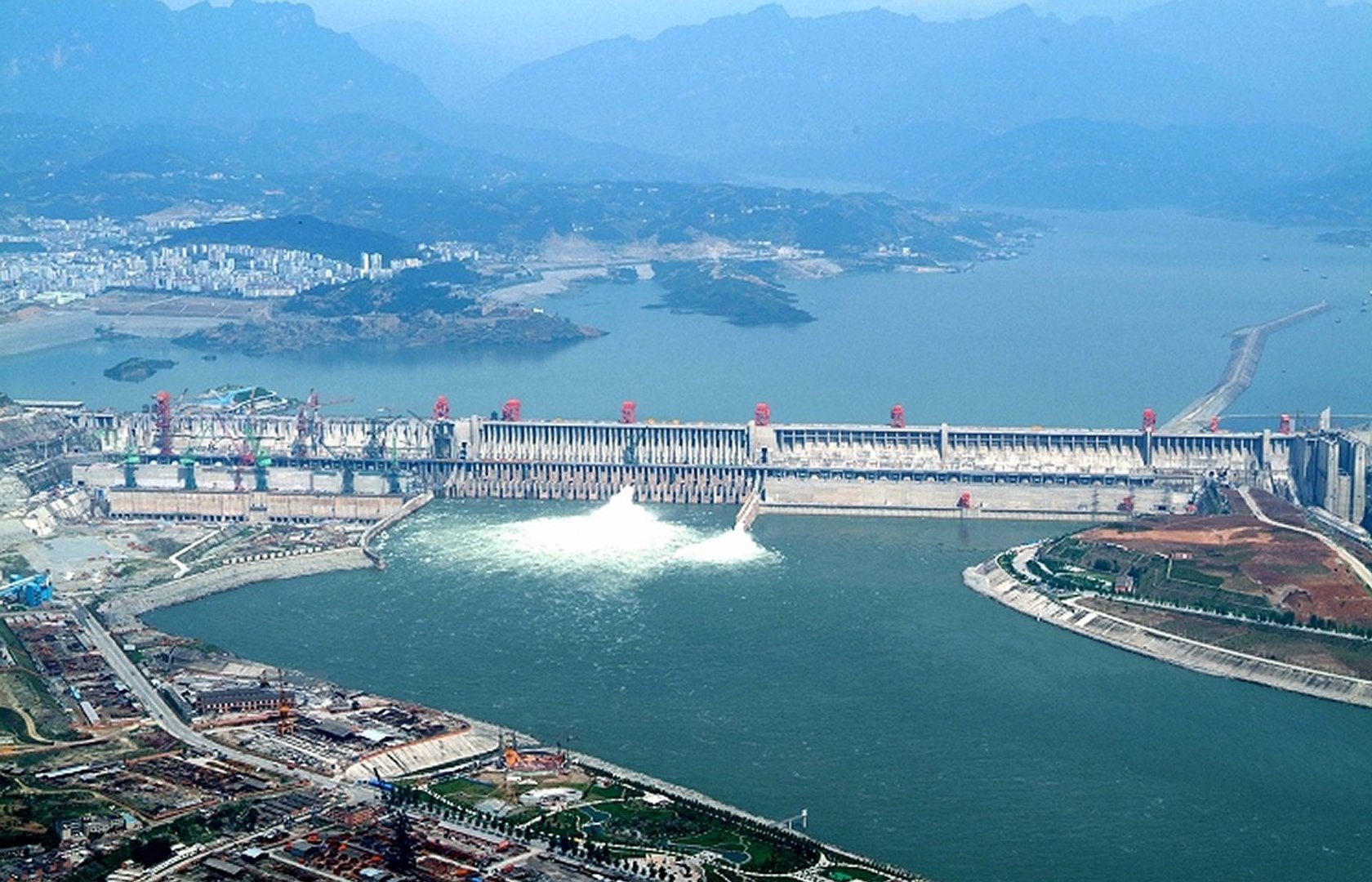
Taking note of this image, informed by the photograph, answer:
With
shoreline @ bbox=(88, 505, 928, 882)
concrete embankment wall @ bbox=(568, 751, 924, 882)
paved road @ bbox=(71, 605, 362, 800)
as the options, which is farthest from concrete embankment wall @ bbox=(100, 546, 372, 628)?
concrete embankment wall @ bbox=(568, 751, 924, 882)

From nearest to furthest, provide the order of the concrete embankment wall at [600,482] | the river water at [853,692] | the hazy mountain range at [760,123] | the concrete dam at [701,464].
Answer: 1. the river water at [853,692]
2. the concrete dam at [701,464]
3. the concrete embankment wall at [600,482]
4. the hazy mountain range at [760,123]

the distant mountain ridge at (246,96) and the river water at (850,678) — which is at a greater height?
the distant mountain ridge at (246,96)

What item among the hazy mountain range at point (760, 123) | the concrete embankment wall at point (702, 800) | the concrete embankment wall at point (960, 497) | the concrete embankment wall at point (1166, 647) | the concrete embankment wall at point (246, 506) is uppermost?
the hazy mountain range at point (760, 123)

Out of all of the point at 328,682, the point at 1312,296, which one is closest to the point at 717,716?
the point at 328,682

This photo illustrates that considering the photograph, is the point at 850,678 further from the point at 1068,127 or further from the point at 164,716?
the point at 1068,127

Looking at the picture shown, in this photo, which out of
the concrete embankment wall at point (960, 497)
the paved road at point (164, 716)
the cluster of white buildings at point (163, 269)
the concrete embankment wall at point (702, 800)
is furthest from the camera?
the cluster of white buildings at point (163, 269)

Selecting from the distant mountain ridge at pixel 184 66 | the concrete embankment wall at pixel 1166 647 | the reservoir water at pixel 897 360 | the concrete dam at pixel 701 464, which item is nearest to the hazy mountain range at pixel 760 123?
the distant mountain ridge at pixel 184 66

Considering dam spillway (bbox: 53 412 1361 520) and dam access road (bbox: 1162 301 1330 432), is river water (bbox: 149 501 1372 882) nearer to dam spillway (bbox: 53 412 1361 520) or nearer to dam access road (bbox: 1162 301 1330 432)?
dam spillway (bbox: 53 412 1361 520)

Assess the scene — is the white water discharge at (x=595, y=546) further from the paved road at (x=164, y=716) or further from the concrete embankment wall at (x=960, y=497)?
the paved road at (x=164, y=716)
